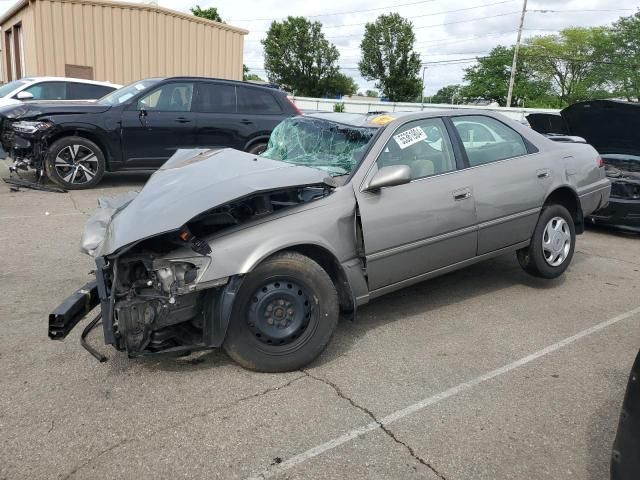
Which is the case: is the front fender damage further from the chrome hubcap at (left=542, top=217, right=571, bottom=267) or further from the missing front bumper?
the chrome hubcap at (left=542, top=217, right=571, bottom=267)

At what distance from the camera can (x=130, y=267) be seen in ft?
10.4

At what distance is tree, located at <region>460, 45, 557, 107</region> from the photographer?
6800 centimetres

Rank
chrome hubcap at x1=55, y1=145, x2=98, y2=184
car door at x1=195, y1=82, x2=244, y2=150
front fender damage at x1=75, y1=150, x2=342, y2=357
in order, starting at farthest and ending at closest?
car door at x1=195, y1=82, x2=244, y2=150 → chrome hubcap at x1=55, y1=145, x2=98, y2=184 → front fender damage at x1=75, y1=150, x2=342, y2=357

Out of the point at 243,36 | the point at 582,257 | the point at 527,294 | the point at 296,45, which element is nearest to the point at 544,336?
the point at 527,294

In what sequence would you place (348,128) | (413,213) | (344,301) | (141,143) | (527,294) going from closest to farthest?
(344,301)
(413,213)
(348,128)
(527,294)
(141,143)

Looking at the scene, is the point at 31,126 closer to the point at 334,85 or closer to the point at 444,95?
the point at 334,85

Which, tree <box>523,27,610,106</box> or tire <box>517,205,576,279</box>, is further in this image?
tree <box>523,27,610,106</box>

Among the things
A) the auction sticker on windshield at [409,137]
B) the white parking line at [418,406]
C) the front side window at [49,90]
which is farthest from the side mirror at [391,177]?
the front side window at [49,90]

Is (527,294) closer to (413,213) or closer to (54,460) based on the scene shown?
(413,213)

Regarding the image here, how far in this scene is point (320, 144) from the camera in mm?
4453

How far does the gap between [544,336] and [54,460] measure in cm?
324

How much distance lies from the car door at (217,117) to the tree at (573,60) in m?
60.3

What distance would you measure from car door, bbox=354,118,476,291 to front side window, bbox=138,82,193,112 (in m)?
5.71

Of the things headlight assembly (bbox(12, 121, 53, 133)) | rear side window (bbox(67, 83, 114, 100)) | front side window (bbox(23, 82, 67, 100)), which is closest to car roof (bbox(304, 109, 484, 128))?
headlight assembly (bbox(12, 121, 53, 133))
